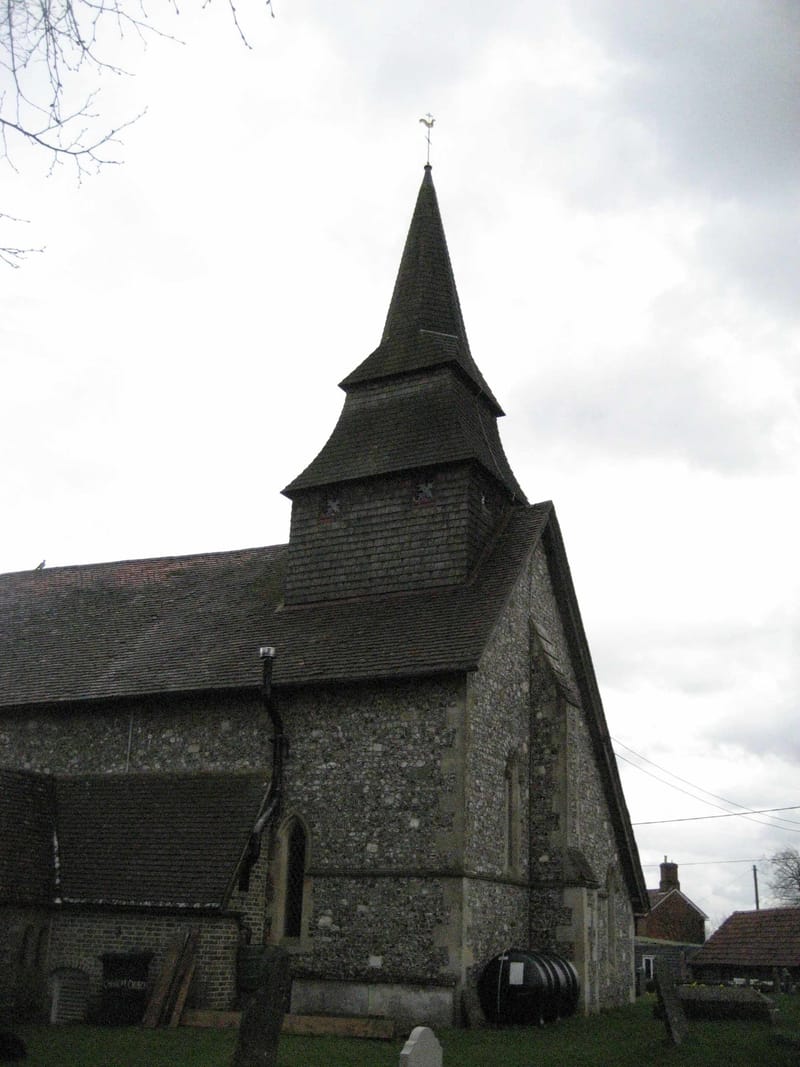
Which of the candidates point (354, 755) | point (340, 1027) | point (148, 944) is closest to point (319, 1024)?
point (340, 1027)

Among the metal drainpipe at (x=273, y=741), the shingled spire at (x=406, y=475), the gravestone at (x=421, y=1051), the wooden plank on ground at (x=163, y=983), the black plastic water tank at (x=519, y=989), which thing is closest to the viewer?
the gravestone at (x=421, y=1051)

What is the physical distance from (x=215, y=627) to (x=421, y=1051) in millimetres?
12335

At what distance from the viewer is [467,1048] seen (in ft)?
41.6

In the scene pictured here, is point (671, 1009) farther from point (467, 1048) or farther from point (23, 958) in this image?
point (23, 958)

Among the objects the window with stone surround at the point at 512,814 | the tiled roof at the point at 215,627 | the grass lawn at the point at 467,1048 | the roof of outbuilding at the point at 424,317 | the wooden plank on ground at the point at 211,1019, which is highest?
the roof of outbuilding at the point at 424,317

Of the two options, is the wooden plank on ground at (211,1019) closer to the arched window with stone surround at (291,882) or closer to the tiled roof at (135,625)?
the arched window with stone surround at (291,882)

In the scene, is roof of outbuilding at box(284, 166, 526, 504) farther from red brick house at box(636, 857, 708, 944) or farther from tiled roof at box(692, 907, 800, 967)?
red brick house at box(636, 857, 708, 944)

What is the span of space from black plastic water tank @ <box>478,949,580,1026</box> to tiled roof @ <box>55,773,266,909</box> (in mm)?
4190

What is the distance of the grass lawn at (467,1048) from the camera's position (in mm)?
11523

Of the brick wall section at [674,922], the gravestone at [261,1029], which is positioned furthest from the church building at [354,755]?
the brick wall section at [674,922]

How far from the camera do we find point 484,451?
69.1 ft

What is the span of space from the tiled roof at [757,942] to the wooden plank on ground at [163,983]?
71.5 ft

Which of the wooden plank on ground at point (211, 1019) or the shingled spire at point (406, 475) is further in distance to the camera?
the shingled spire at point (406, 475)

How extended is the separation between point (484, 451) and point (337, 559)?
372cm
